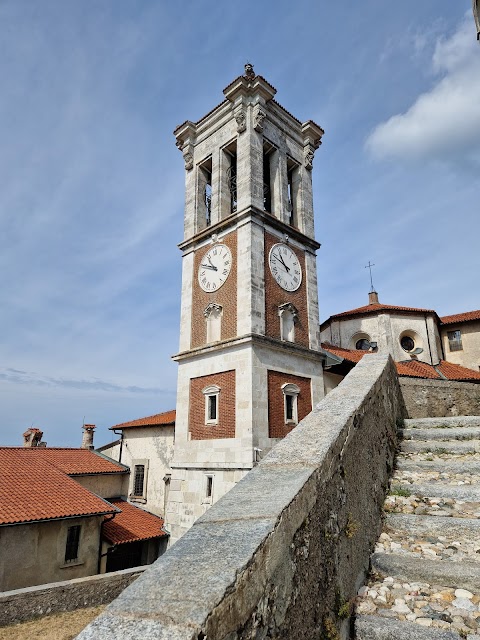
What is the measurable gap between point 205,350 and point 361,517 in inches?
495

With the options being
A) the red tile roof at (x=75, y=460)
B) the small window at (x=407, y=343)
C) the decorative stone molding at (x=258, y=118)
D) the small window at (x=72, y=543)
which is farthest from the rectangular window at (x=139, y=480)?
the decorative stone molding at (x=258, y=118)

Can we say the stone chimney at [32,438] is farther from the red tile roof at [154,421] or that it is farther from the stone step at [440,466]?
the stone step at [440,466]

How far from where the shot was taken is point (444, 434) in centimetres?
557

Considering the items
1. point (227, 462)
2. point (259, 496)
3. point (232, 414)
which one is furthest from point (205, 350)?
point (259, 496)

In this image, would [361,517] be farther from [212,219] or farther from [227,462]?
[212,219]

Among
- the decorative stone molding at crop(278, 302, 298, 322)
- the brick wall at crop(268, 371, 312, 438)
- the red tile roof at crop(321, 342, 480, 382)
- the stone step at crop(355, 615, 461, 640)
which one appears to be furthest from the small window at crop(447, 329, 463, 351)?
the stone step at crop(355, 615, 461, 640)

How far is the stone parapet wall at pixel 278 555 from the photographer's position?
5.44 ft

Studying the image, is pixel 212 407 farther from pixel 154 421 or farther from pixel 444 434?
pixel 444 434

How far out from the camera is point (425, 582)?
9.89 feet

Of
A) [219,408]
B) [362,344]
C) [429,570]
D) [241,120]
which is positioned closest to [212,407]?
[219,408]

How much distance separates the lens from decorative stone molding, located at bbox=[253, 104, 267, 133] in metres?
17.4

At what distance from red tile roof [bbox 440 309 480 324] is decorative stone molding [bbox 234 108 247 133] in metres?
18.3

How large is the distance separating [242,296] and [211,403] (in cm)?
426

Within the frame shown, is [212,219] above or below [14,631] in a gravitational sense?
above
